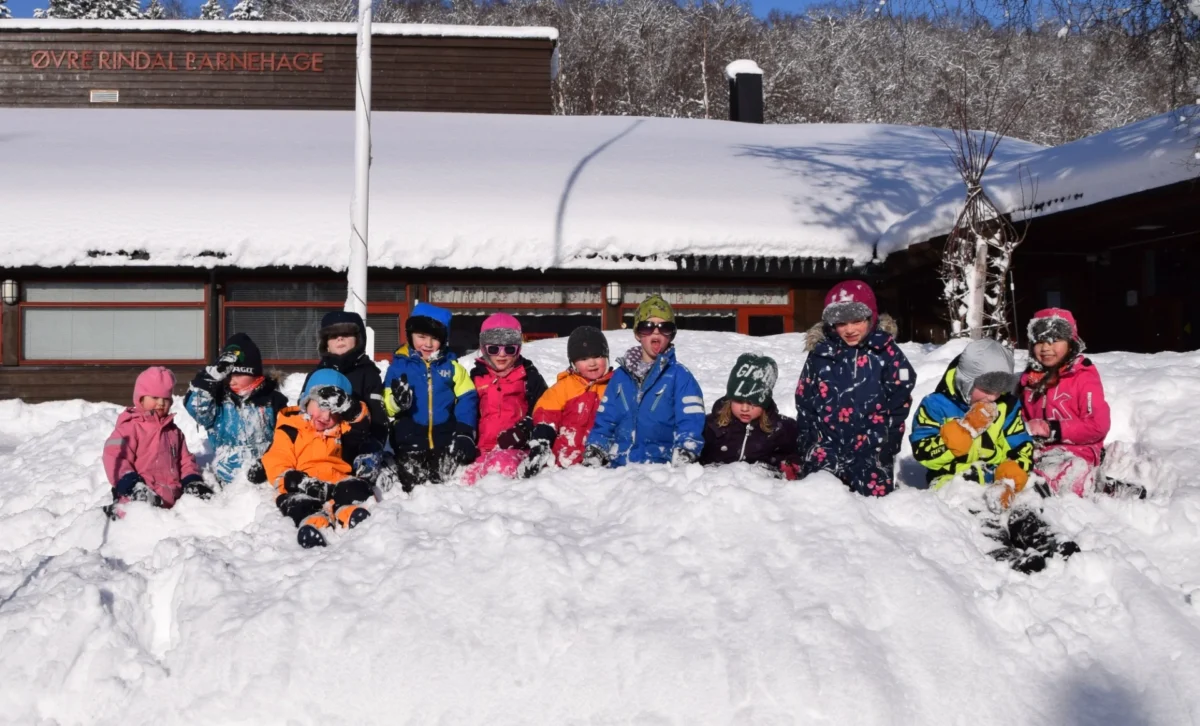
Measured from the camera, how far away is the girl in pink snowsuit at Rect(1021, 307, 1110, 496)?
5887 mm

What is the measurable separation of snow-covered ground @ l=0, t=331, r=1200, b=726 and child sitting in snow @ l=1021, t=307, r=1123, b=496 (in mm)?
932

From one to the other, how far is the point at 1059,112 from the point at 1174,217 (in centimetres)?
4120

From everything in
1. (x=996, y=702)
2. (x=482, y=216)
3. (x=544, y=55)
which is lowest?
(x=996, y=702)

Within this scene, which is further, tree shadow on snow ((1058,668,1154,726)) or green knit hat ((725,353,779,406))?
green knit hat ((725,353,779,406))

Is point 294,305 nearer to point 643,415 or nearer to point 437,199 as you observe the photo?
point 437,199

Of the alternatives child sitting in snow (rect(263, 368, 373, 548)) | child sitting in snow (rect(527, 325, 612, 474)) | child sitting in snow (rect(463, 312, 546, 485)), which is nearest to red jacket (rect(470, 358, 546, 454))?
child sitting in snow (rect(463, 312, 546, 485))

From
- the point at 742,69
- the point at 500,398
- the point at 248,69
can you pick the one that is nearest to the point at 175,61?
the point at 248,69

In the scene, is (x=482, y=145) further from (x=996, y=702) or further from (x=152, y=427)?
(x=996, y=702)

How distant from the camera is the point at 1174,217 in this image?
10.0 m

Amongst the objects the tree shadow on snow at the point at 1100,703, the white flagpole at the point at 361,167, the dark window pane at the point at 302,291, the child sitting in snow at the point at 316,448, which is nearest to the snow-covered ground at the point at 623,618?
the tree shadow on snow at the point at 1100,703

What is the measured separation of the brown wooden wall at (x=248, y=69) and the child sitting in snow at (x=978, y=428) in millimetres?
15455

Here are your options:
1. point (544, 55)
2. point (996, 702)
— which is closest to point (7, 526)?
point (996, 702)

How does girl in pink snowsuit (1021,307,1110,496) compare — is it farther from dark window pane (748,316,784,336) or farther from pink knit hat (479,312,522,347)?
dark window pane (748,316,784,336)

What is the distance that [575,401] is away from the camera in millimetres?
6012
